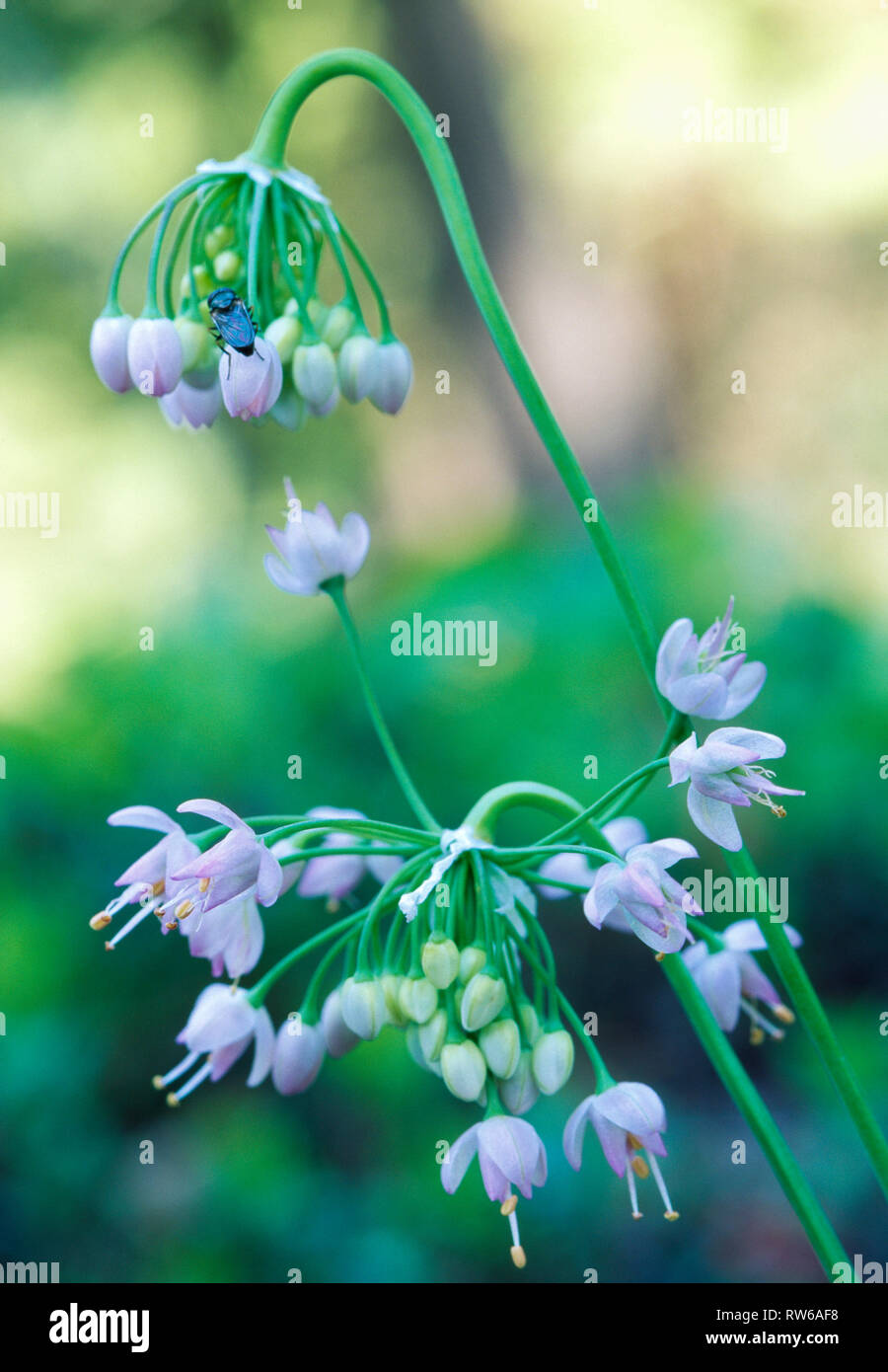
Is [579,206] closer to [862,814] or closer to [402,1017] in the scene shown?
[862,814]

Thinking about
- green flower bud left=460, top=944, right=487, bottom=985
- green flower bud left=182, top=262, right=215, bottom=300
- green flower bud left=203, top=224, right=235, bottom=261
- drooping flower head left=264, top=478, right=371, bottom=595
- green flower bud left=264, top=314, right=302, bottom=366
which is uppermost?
green flower bud left=203, top=224, right=235, bottom=261

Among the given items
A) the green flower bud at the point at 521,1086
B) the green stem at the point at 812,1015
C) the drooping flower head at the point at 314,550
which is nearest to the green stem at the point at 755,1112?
the green stem at the point at 812,1015

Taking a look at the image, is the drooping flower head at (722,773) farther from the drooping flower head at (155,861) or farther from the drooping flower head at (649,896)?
the drooping flower head at (155,861)

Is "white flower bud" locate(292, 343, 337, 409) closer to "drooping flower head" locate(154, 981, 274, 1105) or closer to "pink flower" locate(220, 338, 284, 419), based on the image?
"pink flower" locate(220, 338, 284, 419)

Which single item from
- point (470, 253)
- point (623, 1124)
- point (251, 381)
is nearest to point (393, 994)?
point (623, 1124)

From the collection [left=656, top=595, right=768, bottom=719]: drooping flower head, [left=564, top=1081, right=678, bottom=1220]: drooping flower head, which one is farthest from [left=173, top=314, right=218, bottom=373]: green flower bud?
[left=564, top=1081, right=678, bottom=1220]: drooping flower head

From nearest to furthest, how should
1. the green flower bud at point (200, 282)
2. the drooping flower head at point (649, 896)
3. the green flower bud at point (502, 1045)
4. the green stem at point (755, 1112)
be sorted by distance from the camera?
the drooping flower head at point (649, 896), the green flower bud at point (502, 1045), the green stem at point (755, 1112), the green flower bud at point (200, 282)

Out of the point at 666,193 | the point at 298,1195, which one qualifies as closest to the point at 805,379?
the point at 666,193

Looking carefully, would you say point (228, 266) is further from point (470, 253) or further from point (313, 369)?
point (470, 253)
